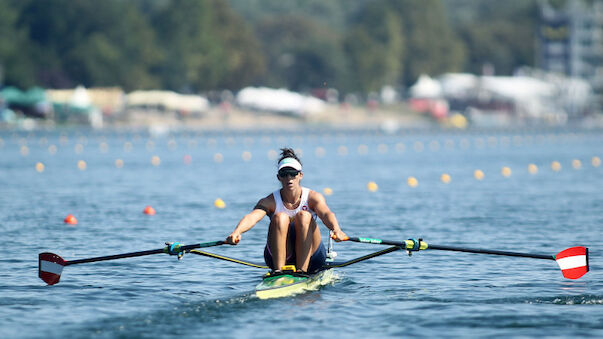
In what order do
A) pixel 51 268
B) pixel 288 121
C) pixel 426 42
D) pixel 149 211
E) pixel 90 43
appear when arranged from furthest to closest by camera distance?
pixel 426 42, pixel 288 121, pixel 90 43, pixel 149 211, pixel 51 268

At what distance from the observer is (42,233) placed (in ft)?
73.4

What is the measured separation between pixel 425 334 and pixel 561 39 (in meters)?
180

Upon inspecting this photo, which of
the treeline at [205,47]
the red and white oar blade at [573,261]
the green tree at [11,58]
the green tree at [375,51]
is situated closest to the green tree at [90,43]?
the treeline at [205,47]

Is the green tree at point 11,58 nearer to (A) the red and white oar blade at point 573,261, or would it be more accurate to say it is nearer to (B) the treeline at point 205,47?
(B) the treeline at point 205,47

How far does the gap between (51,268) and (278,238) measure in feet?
12.3

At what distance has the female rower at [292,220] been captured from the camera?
583 inches

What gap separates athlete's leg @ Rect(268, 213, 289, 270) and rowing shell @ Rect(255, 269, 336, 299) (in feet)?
0.79

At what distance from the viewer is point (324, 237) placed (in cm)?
2302

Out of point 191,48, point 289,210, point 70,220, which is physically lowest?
point 289,210

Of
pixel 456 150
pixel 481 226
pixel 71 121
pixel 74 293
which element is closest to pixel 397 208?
pixel 481 226

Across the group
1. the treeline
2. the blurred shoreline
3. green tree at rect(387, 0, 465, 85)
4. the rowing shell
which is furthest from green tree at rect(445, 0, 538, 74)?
the rowing shell

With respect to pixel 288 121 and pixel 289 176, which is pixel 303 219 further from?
pixel 288 121

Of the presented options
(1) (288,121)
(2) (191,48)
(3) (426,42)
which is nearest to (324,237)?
(1) (288,121)

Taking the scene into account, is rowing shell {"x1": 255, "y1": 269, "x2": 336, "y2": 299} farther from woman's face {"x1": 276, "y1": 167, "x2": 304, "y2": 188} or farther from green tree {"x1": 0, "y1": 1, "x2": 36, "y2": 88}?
green tree {"x1": 0, "y1": 1, "x2": 36, "y2": 88}
